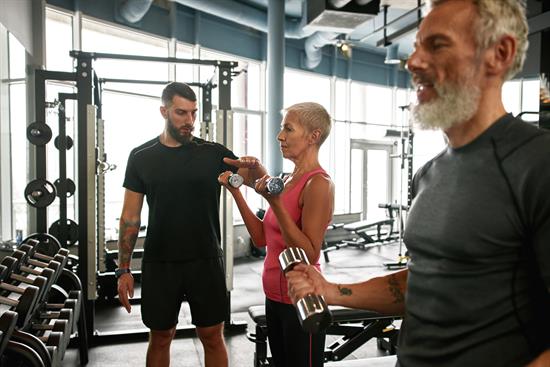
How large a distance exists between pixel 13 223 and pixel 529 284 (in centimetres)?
429

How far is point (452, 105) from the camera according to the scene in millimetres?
785

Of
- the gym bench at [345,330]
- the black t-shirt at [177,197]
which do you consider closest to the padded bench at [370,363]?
the gym bench at [345,330]

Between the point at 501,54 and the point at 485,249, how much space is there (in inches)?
13.1

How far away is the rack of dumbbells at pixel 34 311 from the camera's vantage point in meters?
1.55

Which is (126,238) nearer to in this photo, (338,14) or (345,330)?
(345,330)

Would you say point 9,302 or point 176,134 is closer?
point 9,302

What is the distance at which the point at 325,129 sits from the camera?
160cm

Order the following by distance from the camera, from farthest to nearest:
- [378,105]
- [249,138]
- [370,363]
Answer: [378,105] → [249,138] → [370,363]

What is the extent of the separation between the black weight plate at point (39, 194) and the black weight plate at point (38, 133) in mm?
279

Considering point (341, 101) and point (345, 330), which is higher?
point (341, 101)

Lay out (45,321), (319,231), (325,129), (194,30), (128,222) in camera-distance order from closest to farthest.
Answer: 1. (319,231)
2. (325,129)
3. (128,222)
4. (45,321)
5. (194,30)

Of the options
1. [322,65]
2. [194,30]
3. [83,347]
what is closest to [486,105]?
[83,347]

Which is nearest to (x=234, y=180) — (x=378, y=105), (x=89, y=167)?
(x=89, y=167)

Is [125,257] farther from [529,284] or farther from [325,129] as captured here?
[529,284]
